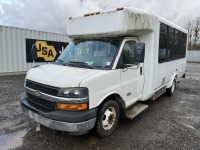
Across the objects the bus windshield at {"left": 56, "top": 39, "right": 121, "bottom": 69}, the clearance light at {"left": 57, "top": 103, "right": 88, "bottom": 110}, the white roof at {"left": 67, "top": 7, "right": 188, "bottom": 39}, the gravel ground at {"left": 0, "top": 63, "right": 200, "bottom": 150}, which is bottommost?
the gravel ground at {"left": 0, "top": 63, "right": 200, "bottom": 150}

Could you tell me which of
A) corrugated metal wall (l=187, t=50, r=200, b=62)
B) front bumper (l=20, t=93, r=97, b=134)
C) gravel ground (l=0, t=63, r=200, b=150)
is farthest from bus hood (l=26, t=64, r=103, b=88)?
corrugated metal wall (l=187, t=50, r=200, b=62)

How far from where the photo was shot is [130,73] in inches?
158

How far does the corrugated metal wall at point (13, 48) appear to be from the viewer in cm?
1055

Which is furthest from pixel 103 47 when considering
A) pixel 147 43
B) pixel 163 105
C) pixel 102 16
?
pixel 163 105

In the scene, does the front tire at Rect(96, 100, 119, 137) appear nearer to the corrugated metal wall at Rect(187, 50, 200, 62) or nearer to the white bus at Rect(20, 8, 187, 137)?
the white bus at Rect(20, 8, 187, 137)

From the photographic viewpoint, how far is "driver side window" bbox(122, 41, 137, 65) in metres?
3.78

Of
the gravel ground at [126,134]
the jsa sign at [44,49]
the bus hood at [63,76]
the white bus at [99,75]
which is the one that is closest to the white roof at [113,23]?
the white bus at [99,75]

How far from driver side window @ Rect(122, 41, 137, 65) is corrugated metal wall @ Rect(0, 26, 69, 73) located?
26.6 feet

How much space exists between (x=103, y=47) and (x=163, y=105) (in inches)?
134

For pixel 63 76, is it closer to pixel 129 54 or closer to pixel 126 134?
pixel 129 54

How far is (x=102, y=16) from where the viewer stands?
3.81 metres

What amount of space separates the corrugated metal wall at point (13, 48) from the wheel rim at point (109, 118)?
823 centimetres

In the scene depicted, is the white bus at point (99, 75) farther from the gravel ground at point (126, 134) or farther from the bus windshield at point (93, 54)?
the gravel ground at point (126, 134)

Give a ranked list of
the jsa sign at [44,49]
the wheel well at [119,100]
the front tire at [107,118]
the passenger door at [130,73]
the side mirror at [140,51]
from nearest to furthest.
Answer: the front tire at [107,118] → the side mirror at [140,51] → the wheel well at [119,100] → the passenger door at [130,73] → the jsa sign at [44,49]
